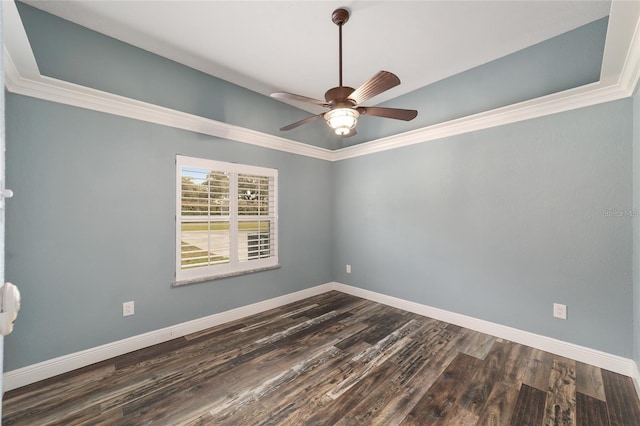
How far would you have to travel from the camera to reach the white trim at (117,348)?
2170mm

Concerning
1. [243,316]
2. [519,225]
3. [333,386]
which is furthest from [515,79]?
[243,316]

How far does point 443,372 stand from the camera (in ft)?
7.66

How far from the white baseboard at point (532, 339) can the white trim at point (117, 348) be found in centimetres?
185

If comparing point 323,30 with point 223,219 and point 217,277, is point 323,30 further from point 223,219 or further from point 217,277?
point 217,277

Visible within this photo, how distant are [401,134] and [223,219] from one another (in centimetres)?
254

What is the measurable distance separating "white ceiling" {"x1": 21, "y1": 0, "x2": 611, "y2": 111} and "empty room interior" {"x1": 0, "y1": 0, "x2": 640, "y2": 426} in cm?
2

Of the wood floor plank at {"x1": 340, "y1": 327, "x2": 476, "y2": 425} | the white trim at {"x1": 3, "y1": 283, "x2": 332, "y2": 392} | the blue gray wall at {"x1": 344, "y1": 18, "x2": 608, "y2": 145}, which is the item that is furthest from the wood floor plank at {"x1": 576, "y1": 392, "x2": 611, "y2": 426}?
the white trim at {"x1": 3, "y1": 283, "x2": 332, "y2": 392}

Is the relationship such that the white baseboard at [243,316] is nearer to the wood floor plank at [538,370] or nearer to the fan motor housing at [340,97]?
the wood floor plank at [538,370]

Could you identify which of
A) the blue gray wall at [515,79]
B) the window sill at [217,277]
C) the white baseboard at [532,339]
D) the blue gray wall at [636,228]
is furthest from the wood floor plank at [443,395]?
the blue gray wall at [515,79]

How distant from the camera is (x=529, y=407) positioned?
76.3 inches

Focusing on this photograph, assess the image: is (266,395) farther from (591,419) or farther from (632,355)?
(632,355)

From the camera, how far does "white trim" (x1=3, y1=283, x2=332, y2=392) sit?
2.17m

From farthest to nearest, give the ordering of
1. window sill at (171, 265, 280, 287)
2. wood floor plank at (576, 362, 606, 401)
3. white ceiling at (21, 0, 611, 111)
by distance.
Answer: window sill at (171, 265, 280, 287)
white ceiling at (21, 0, 611, 111)
wood floor plank at (576, 362, 606, 401)

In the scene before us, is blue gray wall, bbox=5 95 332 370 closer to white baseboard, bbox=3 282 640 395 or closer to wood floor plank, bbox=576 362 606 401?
white baseboard, bbox=3 282 640 395
